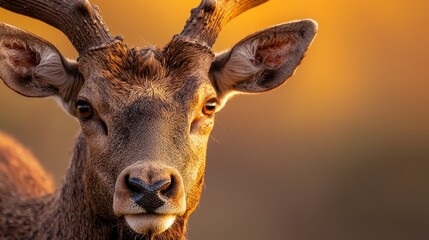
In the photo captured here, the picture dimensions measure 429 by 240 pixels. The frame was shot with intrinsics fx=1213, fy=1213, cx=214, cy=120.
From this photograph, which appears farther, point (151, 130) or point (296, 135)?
point (296, 135)

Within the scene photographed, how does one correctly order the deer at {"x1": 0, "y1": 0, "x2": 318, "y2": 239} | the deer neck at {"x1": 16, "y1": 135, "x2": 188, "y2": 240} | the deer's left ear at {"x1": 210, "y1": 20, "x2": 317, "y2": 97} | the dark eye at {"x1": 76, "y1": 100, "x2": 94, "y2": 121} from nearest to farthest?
the deer at {"x1": 0, "y1": 0, "x2": 318, "y2": 239} → the dark eye at {"x1": 76, "y1": 100, "x2": 94, "y2": 121} → the deer neck at {"x1": 16, "y1": 135, "x2": 188, "y2": 240} → the deer's left ear at {"x1": 210, "y1": 20, "x2": 317, "y2": 97}

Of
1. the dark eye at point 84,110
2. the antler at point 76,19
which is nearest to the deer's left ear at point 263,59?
the antler at point 76,19

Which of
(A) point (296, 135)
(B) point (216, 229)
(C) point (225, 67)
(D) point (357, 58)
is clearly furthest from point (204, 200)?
(C) point (225, 67)

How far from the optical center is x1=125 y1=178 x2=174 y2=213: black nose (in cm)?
1011

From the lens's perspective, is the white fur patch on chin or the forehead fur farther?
the forehead fur

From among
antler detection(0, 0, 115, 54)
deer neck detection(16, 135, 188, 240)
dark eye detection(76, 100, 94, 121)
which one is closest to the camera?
dark eye detection(76, 100, 94, 121)

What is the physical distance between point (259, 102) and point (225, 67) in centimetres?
1852

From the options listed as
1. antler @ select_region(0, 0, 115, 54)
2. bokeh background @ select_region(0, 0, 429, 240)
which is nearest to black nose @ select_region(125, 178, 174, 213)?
antler @ select_region(0, 0, 115, 54)

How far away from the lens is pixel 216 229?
23375 mm

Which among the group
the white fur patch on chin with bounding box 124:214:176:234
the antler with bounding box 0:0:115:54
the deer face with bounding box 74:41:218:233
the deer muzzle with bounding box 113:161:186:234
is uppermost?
the antler with bounding box 0:0:115:54

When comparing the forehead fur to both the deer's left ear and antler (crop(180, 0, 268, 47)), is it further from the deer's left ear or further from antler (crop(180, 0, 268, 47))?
the deer's left ear

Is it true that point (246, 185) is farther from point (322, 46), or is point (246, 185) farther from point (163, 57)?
point (163, 57)

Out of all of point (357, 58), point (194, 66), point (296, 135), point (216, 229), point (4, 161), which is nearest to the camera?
point (194, 66)

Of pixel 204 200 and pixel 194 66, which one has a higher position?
pixel 204 200
